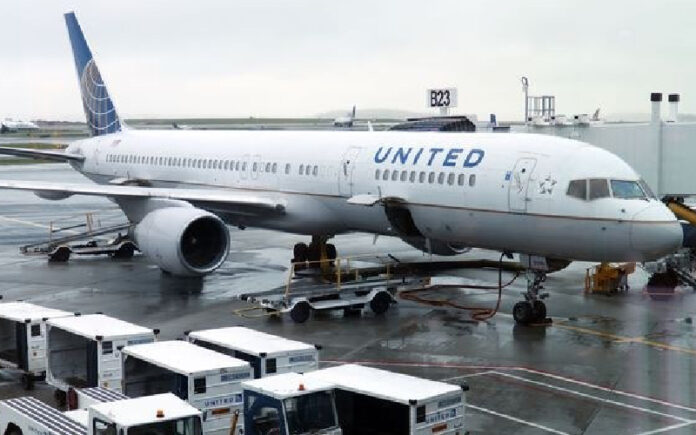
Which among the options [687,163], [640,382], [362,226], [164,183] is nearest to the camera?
[640,382]

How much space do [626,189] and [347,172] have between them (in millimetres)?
7949

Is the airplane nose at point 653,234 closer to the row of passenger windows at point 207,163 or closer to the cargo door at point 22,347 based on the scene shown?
the row of passenger windows at point 207,163

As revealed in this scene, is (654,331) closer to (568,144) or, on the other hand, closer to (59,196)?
(568,144)

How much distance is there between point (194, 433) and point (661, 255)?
1205 centimetres

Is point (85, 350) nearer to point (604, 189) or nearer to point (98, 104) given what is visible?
point (604, 189)

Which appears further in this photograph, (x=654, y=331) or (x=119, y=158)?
(x=119, y=158)

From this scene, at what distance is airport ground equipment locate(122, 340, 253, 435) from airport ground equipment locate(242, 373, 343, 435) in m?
0.89

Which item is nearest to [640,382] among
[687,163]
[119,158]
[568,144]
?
[568,144]

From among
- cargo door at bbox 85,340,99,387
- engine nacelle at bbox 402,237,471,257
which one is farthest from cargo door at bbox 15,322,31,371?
engine nacelle at bbox 402,237,471,257

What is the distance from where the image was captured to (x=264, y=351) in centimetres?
1486

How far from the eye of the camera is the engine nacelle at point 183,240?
24281mm

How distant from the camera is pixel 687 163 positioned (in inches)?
1185

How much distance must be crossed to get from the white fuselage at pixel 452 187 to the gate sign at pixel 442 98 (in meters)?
24.0

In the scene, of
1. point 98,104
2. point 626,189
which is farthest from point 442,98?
point 626,189
